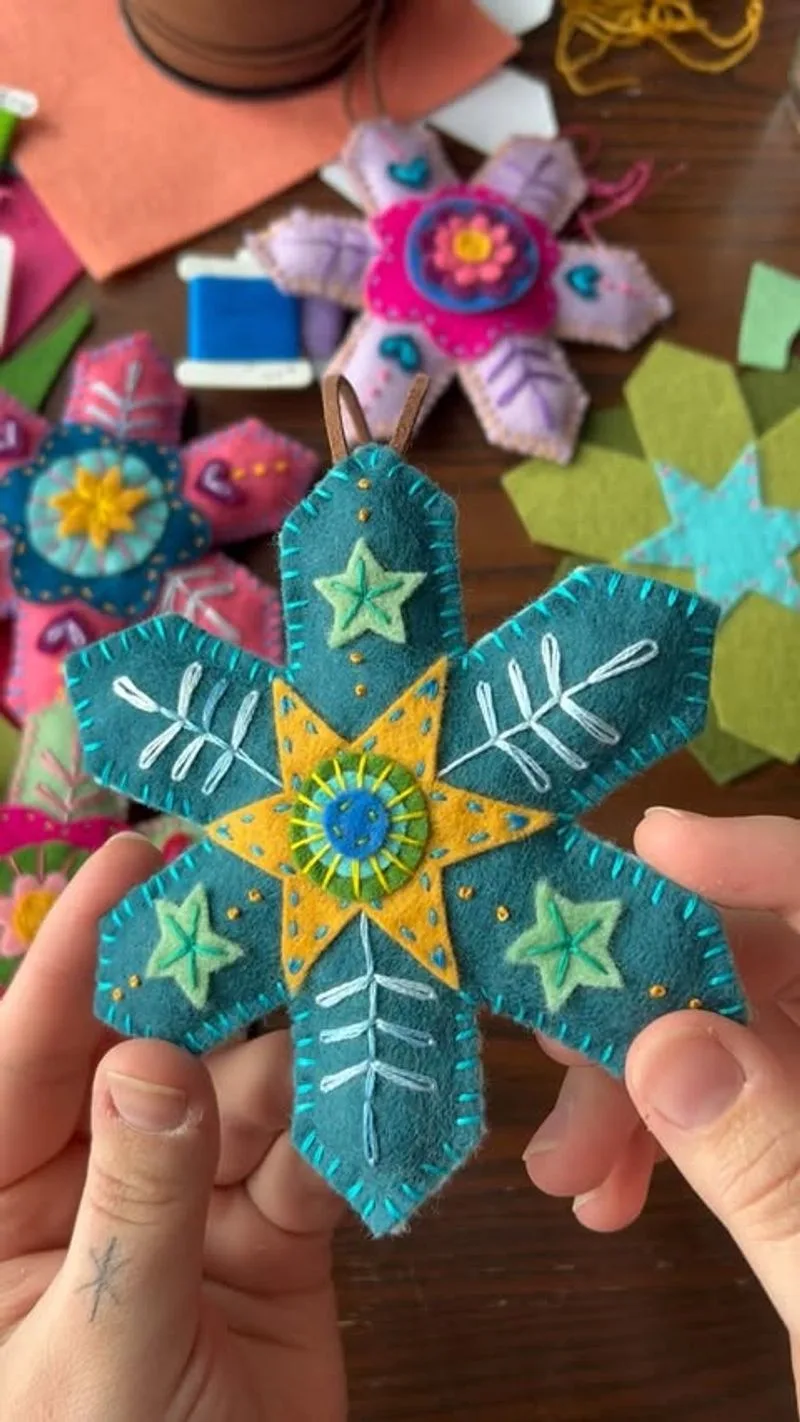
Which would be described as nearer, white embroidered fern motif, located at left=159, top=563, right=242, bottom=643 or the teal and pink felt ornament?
the teal and pink felt ornament

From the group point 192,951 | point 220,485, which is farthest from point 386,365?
point 192,951

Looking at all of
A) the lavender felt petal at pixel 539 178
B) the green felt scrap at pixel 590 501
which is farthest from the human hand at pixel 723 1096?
the lavender felt petal at pixel 539 178

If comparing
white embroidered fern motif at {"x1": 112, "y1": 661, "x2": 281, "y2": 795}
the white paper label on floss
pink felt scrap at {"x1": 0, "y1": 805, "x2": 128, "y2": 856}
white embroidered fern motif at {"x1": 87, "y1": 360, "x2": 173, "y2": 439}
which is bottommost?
pink felt scrap at {"x1": 0, "y1": 805, "x2": 128, "y2": 856}

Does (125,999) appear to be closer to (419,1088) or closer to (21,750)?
(419,1088)

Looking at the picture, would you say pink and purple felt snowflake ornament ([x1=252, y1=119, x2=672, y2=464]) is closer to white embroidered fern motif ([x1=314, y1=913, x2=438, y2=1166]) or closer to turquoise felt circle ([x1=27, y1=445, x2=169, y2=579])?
turquoise felt circle ([x1=27, y1=445, x2=169, y2=579])

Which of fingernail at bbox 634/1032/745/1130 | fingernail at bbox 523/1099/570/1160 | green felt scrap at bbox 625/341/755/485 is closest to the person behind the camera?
fingernail at bbox 634/1032/745/1130

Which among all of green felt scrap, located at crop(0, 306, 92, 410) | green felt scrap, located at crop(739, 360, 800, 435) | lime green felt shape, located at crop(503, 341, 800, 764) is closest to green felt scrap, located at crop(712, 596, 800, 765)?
lime green felt shape, located at crop(503, 341, 800, 764)

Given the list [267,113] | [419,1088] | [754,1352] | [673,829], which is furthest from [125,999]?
[267,113]
